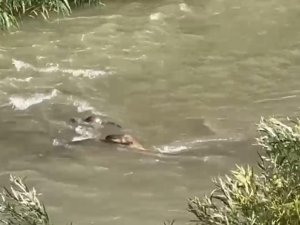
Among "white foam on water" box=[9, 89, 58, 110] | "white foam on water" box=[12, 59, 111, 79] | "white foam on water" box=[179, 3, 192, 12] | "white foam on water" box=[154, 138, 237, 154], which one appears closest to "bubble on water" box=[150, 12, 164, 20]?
"white foam on water" box=[179, 3, 192, 12]

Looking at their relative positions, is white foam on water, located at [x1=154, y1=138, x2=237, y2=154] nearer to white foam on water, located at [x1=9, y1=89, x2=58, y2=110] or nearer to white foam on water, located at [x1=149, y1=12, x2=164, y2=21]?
white foam on water, located at [x1=9, y1=89, x2=58, y2=110]

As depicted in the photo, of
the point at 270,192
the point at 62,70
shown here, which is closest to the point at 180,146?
the point at 62,70

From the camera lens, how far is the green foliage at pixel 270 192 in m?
3.17

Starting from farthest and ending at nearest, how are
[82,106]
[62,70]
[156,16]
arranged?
[156,16], [62,70], [82,106]

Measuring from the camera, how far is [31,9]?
32.2 feet

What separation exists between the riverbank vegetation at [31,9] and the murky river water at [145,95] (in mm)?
134

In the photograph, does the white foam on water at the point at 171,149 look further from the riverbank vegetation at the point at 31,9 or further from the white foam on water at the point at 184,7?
the white foam on water at the point at 184,7

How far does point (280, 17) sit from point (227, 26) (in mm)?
757

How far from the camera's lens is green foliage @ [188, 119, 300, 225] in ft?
10.4

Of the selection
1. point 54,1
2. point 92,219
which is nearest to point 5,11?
point 54,1

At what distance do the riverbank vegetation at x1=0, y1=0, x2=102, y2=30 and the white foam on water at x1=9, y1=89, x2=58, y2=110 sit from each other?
129 cm

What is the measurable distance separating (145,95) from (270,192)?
14.8 ft

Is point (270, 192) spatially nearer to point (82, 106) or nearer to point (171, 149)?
point (171, 149)

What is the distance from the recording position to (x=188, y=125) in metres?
7.05
